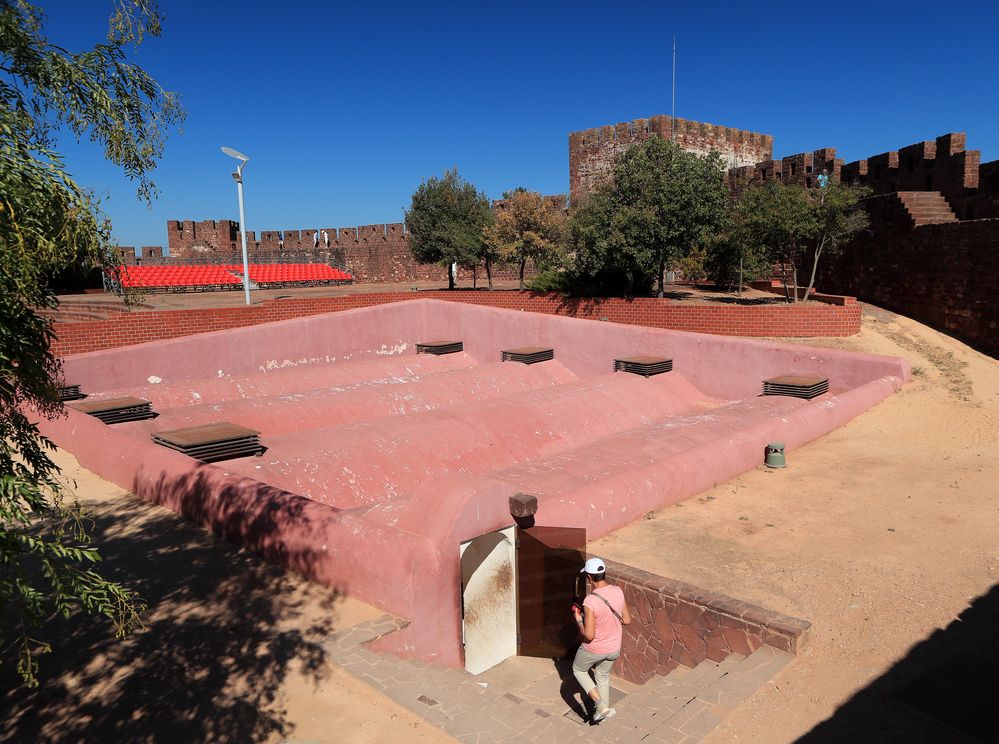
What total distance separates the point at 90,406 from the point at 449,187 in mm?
20825

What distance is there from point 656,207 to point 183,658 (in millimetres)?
18172

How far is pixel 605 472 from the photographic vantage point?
962 cm

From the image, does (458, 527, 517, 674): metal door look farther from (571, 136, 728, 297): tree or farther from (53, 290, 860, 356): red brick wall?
(571, 136, 728, 297): tree

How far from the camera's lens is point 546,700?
6.43 metres

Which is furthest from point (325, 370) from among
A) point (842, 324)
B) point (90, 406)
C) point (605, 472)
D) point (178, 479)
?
point (842, 324)

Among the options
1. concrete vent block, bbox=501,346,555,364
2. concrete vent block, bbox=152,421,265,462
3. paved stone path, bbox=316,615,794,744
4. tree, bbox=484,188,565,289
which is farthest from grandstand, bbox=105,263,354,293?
paved stone path, bbox=316,615,794,744

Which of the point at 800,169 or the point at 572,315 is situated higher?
the point at 800,169

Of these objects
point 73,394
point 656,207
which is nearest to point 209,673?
point 73,394

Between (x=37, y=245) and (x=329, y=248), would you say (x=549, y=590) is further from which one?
(x=329, y=248)

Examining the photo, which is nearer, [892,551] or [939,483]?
[892,551]

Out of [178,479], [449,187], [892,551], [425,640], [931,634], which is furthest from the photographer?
[449,187]

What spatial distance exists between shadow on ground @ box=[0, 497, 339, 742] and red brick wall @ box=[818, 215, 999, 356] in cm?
1706

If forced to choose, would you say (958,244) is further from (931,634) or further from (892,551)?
(931,634)

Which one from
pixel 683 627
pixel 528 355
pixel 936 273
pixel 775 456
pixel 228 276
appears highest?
pixel 228 276
